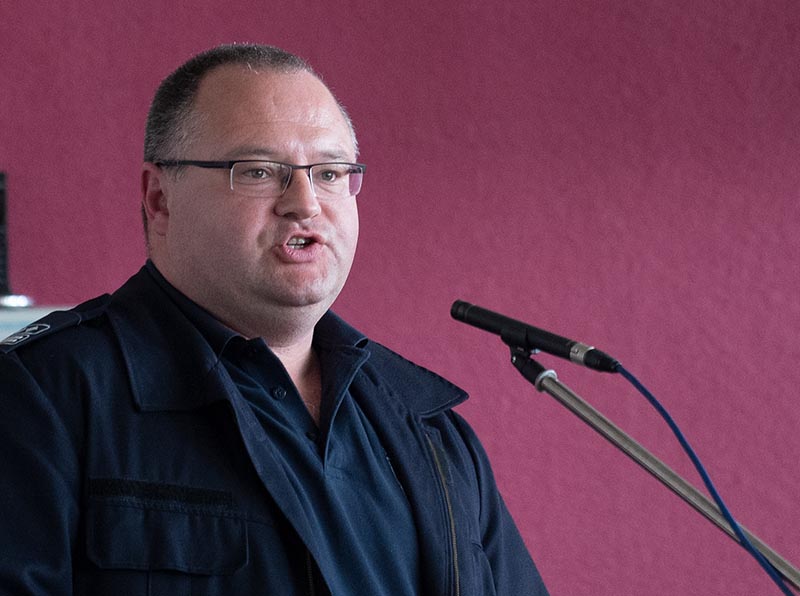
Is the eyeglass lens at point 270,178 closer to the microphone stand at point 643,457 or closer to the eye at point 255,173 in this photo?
the eye at point 255,173

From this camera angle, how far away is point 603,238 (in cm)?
275

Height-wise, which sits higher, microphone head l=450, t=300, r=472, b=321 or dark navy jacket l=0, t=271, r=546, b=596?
microphone head l=450, t=300, r=472, b=321

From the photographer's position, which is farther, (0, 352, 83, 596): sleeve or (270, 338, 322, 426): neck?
(270, 338, 322, 426): neck

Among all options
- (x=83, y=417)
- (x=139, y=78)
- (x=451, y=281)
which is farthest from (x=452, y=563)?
(x=139, y=78)

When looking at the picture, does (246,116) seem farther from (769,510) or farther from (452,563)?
(769,510)

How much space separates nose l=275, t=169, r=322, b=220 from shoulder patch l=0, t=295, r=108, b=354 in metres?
0.28

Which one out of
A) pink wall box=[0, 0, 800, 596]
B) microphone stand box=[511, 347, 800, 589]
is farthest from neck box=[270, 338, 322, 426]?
pink wall box=[0, 0, 800, 596]

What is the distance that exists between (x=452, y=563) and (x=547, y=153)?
4.92 feet

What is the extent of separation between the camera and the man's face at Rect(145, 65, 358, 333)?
145 cm

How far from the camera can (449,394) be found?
1.67m

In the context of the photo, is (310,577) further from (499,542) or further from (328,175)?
(328,175)

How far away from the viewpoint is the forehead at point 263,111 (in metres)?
1.48

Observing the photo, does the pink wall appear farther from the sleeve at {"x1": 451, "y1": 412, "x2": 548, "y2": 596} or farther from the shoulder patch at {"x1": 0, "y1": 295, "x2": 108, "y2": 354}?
the shoulder patch at {"x1": 0, "y1": 295, "x2": 108, "y2": 354}

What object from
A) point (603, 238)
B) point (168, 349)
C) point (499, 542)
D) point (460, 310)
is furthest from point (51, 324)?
point (603, 238)
